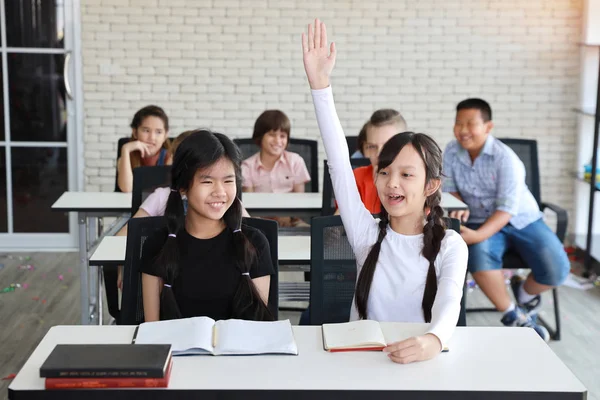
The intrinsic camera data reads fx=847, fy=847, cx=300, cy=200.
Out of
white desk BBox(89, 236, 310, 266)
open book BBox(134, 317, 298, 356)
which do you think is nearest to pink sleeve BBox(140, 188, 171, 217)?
white desk BBox(89, 236, 310, 266)

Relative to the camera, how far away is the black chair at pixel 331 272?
282 centimetres

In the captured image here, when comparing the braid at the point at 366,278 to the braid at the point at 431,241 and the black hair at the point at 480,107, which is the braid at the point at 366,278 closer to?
the braid at the point at 431,241

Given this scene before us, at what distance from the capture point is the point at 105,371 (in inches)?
74.2

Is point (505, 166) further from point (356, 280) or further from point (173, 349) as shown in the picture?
point (173, 349)

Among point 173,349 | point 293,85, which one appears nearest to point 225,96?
point 293,85

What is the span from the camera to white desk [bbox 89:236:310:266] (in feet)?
10.7

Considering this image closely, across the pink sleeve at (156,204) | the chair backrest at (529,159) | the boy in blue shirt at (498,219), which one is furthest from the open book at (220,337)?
the chair backrest at (529,159)

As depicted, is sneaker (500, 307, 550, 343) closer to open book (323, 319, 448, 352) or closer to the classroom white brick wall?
open book (323, 319, 448, 352)

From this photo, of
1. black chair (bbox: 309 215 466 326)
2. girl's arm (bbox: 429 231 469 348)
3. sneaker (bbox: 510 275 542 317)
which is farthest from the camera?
sneaker (bbox: 510 275 542 317)

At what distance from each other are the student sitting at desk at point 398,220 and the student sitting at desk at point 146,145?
2467 mm

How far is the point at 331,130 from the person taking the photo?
2549 millimetres

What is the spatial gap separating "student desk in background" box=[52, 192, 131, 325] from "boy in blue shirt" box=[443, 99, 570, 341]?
1786mm

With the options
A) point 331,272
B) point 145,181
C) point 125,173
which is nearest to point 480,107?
point 145,181

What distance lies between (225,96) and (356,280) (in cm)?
391
